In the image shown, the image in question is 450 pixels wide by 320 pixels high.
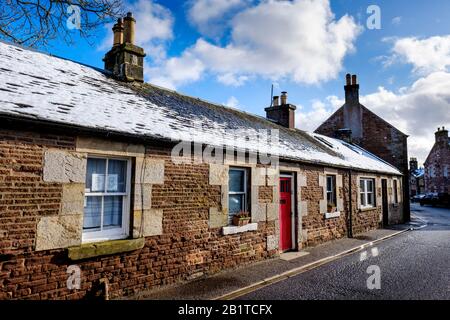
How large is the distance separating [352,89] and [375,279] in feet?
58.8

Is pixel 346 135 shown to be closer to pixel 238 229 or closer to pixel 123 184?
pixel 238 229

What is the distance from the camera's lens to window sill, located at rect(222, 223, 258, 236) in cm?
734

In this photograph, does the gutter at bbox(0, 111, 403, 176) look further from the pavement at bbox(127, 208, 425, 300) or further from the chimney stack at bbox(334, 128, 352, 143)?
the chimney stack at bbox(334, 128, 352, 143)

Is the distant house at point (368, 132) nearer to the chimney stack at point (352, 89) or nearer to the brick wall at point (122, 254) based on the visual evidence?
the chimney stack at point (352, 89)

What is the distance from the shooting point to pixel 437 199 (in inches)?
1384

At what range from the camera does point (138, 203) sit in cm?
580

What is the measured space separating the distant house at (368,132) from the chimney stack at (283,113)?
748 cm

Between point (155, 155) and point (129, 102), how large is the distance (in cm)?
215

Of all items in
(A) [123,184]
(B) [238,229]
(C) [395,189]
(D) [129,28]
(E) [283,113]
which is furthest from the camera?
(C) [395,189]

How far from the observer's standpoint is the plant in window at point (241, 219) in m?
7.65

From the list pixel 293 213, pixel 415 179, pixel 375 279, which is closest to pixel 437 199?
pixel 415 179

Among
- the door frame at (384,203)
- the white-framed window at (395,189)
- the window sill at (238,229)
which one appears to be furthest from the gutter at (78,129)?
the white-framed window at (395,189)

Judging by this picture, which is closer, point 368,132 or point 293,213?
point 293,213
